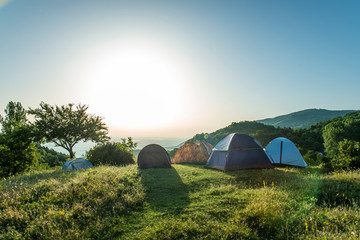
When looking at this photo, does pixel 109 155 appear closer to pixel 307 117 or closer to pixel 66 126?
pixel 66 126

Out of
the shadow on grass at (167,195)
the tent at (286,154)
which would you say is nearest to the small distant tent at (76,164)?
the shadow on grass at (167,195)

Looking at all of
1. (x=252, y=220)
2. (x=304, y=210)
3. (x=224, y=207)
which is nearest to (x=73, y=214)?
(x=224, y=207)

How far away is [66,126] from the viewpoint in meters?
26.6

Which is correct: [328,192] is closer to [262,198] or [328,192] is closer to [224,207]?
[262,198]

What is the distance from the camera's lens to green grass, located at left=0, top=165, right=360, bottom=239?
170 inches

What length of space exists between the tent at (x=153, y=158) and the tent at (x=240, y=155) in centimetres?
456

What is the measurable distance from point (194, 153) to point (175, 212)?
13933 millimetres

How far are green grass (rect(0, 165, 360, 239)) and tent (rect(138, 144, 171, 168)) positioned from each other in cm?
722

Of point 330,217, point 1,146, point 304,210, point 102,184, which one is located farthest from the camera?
point 1,146

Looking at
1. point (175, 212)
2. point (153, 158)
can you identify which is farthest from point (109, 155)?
point (175, 212)

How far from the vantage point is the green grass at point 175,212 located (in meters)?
4.32

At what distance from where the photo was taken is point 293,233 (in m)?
4.15

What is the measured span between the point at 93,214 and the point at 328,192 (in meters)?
8.63

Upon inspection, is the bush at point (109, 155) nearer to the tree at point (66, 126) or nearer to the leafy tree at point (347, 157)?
the tree at point (66, 126)
